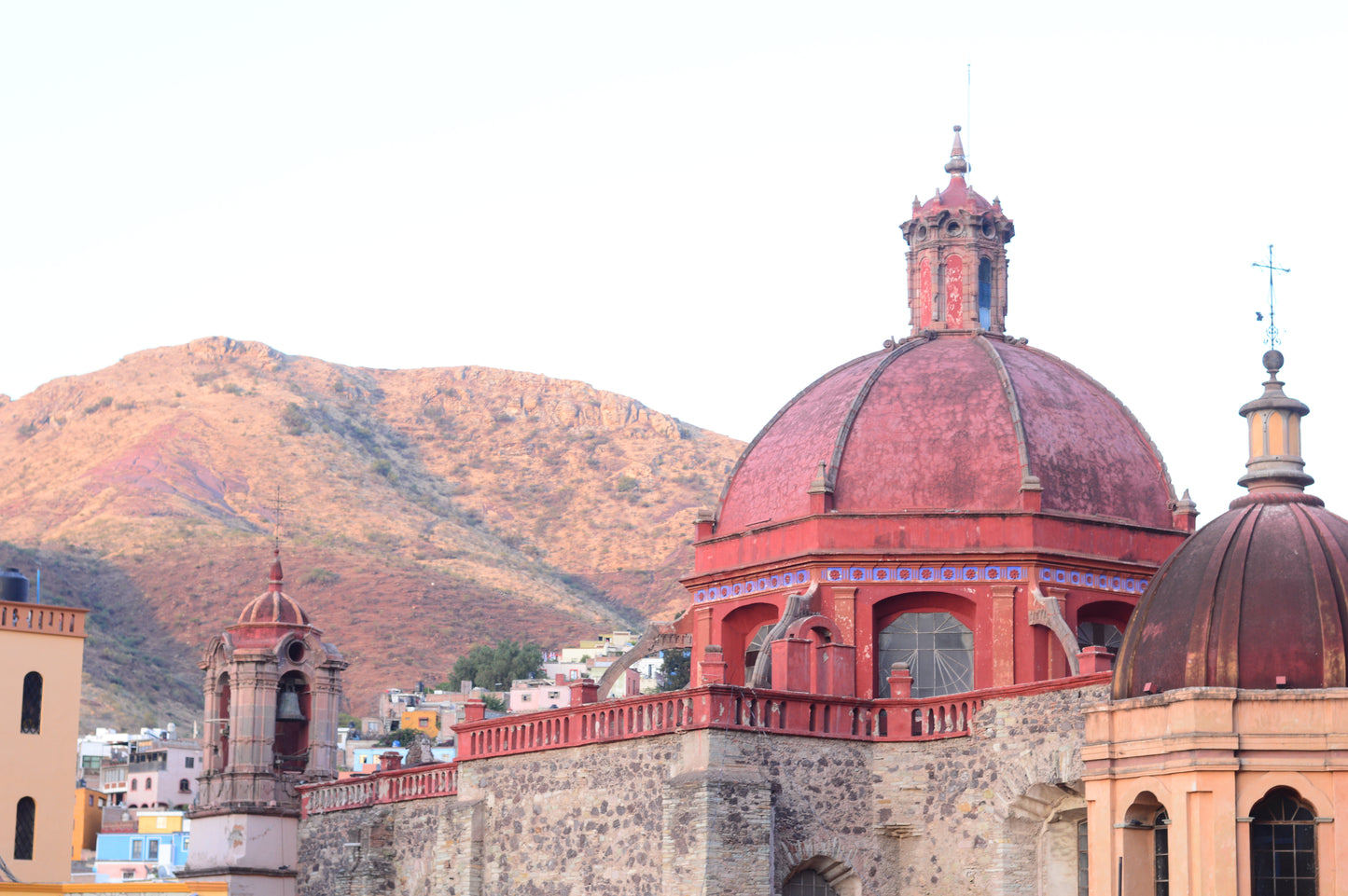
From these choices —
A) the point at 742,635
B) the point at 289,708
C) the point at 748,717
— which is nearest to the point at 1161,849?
the point at 748,717

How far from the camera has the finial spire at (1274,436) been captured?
66.3 feet

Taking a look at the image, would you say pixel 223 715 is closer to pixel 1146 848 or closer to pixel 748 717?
pixel 748 717

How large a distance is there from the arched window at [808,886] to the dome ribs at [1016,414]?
6.09 m

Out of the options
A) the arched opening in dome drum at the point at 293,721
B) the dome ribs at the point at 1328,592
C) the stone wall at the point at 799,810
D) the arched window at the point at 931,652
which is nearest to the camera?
the dome ribs at the point at 1328,592

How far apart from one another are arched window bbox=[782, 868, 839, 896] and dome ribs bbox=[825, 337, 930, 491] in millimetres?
5605

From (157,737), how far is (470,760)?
5078cm

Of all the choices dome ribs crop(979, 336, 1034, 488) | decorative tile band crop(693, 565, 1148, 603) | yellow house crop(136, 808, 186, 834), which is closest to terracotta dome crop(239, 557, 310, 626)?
decorative tile band crop(693, 565, 1148, 603)

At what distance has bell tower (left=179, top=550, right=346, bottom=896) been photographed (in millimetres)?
35438

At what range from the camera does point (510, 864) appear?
27.6 meters

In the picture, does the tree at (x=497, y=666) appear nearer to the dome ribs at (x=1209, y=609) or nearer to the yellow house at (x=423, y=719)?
the yellow house at (x=423, y=719)

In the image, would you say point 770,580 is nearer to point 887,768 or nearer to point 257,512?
point 887,768

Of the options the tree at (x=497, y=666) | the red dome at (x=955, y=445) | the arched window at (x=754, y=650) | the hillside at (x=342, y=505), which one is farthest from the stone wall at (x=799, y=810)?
the hillside at (x=342, y=505)

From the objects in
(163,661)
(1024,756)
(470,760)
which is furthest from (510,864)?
(163,661)

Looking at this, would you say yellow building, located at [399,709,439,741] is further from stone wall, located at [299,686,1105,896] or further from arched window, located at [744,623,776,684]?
stone wall, located at [299,686,1105,896]
